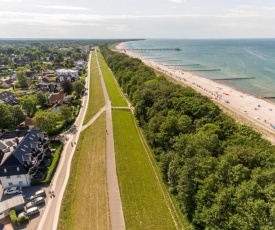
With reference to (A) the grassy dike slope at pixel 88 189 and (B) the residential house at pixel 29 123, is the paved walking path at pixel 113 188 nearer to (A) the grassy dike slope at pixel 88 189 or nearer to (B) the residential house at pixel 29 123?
(A) the grassy dike slope at pixel 88 189

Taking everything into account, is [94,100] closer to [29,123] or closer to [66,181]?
[29,123]

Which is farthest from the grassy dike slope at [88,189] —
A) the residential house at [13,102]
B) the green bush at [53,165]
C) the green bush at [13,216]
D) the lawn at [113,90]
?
the residential house at [13,102]

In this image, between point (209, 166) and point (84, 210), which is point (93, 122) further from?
point (209, 166)

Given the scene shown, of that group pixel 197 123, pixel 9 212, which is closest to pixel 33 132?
pixel 9 212

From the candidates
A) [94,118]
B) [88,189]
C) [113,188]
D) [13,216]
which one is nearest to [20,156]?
[13,216]

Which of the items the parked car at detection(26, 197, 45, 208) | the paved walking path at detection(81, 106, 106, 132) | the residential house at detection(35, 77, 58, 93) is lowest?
the parked car at detection(26, 197, 45, 208)

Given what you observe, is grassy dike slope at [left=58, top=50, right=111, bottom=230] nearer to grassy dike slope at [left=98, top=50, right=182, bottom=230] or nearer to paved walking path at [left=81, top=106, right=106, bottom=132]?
grassy dike slope at [left=98, top=50, right=182, bottom=230]

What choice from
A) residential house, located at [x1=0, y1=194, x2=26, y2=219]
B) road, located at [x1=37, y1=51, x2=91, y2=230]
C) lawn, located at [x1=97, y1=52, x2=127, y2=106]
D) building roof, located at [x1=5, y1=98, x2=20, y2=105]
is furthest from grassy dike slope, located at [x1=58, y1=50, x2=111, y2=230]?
building roof, located at [x1=5, y1=98, x2=20, y2=105]
